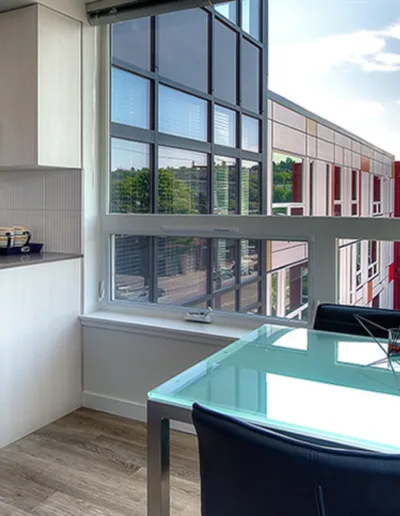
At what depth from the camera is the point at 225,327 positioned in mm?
2836

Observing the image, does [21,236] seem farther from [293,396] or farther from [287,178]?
[293,396]

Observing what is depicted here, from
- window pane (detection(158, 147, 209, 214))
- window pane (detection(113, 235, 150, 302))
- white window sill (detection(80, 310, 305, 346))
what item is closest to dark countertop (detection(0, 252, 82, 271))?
window pane (detection(113, 235, 150, 302))

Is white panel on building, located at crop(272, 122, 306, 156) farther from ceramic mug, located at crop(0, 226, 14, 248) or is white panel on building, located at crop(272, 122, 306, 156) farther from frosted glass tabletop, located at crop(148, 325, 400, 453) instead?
ceramic mug, located at crop(0, 226, 14, 248)

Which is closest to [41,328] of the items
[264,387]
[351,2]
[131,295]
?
[131,295]

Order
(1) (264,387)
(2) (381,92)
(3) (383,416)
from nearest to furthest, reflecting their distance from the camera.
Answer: (3) (383,416) < (1) (264,387) < (2) (381,92)

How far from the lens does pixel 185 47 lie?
3.00 metres

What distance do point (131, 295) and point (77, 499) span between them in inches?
53.2

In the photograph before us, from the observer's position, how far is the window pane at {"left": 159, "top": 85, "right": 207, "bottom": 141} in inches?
116

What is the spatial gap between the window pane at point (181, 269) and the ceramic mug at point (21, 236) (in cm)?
84

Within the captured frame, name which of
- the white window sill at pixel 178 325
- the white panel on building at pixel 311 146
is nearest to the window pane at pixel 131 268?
the white window sill at pixel 178 325

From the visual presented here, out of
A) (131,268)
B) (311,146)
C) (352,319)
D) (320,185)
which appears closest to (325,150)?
(311,146)

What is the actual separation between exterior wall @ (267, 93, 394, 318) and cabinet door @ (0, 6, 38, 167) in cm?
132

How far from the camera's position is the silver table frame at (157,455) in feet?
4.47

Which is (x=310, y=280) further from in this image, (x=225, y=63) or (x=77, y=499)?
(x=77, y=499)
